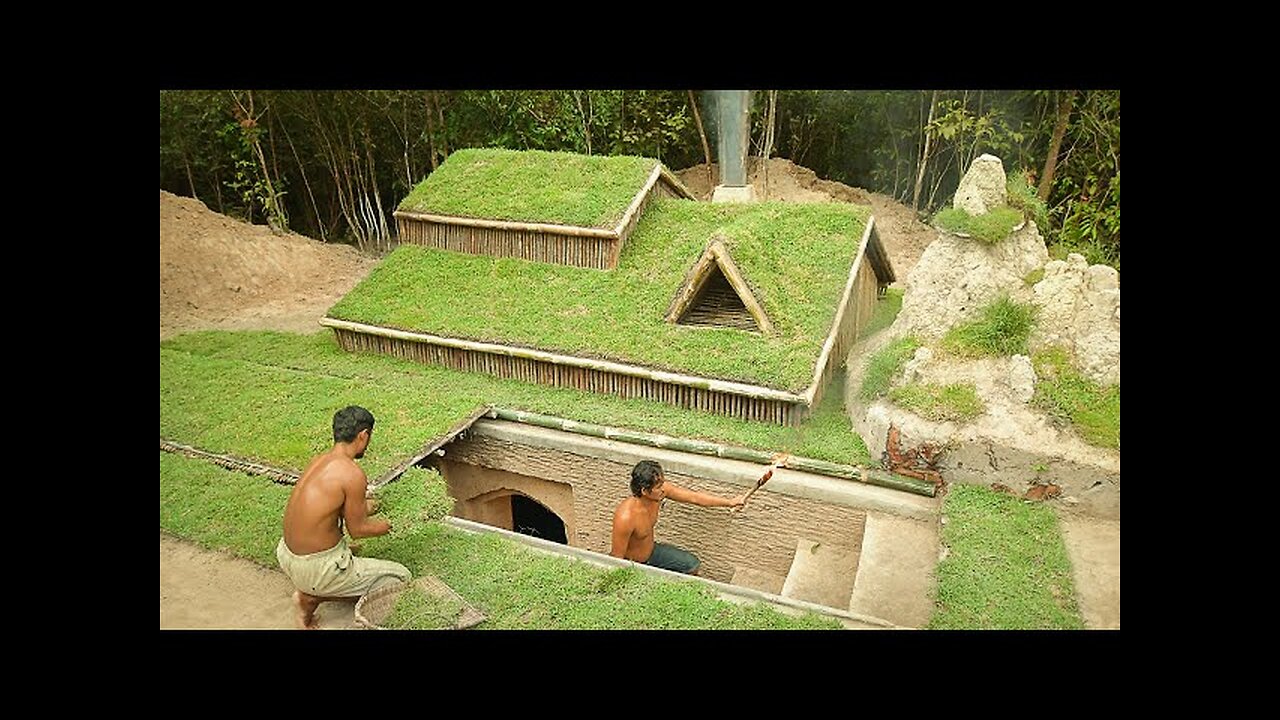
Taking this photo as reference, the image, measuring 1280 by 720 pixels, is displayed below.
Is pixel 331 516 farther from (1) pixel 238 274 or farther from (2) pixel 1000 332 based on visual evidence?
(1) pixel 238 274

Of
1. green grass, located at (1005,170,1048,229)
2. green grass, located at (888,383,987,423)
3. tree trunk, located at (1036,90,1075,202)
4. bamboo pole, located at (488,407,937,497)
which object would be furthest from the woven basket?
tree trunk, located at (1036,90,1075,202)

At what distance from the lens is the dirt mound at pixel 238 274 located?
9.98 metres

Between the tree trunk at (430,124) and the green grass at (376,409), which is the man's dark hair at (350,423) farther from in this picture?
the tree trunk at (430,124)

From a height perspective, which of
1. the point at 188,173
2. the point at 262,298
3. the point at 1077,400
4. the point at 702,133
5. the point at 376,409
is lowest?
the point at 376,409

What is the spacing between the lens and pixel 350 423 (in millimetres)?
4270

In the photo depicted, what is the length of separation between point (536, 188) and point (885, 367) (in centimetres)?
442

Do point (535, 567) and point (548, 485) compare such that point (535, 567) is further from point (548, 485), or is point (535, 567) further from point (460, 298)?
point (460, 298)

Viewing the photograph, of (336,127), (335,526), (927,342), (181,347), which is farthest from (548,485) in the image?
(336,127)

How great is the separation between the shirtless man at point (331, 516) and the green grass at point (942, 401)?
3.90m

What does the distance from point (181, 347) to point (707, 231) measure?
584cm

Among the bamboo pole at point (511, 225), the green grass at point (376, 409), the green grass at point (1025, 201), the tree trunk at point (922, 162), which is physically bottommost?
the green grass at point (376, 409)

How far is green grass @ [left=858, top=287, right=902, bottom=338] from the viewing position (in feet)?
28.5

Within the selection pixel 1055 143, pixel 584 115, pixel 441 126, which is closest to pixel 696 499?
pixel 1055 143

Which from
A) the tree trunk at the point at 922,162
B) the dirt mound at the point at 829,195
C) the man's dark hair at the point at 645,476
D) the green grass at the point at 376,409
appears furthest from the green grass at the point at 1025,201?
the dirt mound at the point at 829,195
